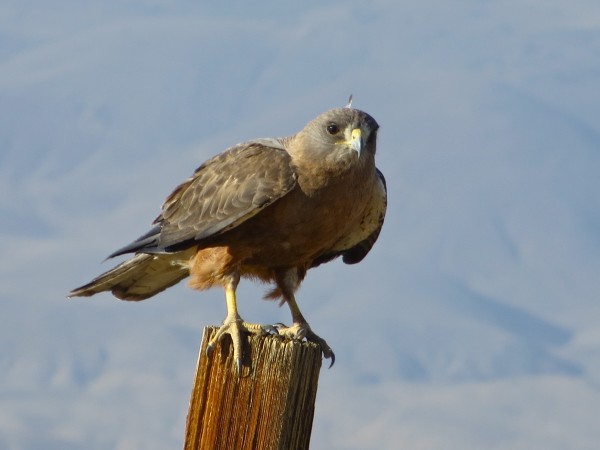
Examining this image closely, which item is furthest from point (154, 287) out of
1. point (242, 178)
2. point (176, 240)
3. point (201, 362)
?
point (201, 362)

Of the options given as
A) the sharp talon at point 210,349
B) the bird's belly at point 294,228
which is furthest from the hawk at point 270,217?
the sharp talon at point 210,349

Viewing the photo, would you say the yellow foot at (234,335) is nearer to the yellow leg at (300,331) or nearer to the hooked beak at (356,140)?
the yellow leg at (300,331)

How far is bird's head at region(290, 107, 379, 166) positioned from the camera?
22.3 ft

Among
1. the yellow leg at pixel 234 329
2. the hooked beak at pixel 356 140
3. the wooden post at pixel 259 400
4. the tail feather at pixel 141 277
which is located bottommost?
the wooden post at pixel 259 400

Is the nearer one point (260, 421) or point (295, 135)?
point (260, 421)

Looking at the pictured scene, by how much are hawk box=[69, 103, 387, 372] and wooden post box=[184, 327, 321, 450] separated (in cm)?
158

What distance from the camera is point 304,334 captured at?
6.43 metres

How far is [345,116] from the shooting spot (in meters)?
6.98

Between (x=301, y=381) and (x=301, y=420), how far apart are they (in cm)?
18

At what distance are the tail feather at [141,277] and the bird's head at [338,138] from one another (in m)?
1.16

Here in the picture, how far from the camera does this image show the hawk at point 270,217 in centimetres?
662

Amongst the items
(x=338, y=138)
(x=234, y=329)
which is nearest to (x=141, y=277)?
(x=338, y=138)

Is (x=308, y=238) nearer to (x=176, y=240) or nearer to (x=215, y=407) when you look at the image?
(x=176, y=240)

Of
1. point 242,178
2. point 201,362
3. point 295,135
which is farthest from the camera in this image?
point 295,135
